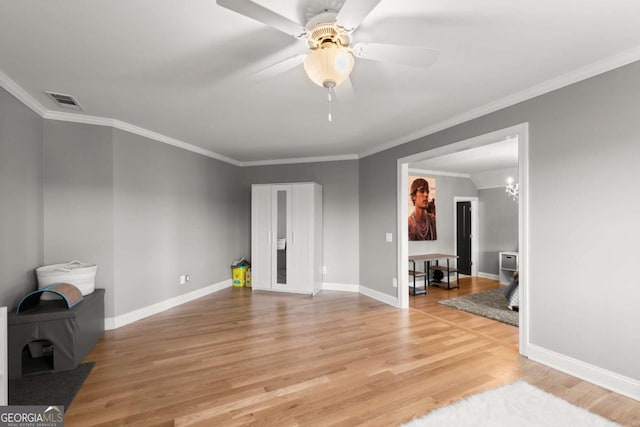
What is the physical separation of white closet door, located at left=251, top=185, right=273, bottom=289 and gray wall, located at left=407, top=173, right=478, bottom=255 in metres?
3.41

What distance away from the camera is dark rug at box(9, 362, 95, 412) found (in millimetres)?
2123

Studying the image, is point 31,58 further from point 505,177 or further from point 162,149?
point 505,177

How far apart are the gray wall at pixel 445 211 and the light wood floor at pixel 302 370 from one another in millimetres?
2722

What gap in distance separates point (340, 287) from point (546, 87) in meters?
4.03

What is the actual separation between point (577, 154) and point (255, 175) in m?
4.89

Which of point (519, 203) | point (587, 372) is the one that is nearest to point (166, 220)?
point (519, 203)

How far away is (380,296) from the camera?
15.5 ft

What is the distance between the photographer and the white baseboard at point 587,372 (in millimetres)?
2148

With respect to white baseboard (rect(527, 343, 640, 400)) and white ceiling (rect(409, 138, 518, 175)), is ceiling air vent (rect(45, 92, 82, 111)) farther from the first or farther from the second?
white baseboard (rect(527, 343, 640, 400))

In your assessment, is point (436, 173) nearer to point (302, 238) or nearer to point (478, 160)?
point (478, 160)

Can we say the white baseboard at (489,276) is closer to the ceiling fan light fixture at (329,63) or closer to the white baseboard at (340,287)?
the white baseboard at (340,287)

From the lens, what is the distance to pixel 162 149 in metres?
4.18

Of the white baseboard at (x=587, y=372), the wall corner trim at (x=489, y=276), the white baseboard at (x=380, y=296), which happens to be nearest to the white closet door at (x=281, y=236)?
the white baseboard at (x=380, y=296)

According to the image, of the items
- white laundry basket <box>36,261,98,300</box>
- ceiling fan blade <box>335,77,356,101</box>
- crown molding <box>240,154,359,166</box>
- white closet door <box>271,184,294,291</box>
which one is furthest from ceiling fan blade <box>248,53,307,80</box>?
crown molding <box>240,154,359,166</box>
